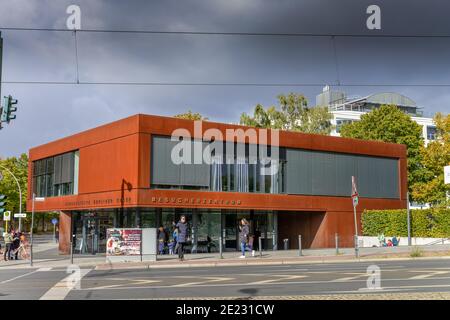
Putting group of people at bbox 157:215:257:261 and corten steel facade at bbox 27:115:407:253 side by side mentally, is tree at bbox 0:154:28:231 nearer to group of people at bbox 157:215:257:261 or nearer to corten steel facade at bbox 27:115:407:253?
corten steel facade at bbox 27:115:407:253

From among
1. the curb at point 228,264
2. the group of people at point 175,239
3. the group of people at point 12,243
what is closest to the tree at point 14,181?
the group of people at point 12,243

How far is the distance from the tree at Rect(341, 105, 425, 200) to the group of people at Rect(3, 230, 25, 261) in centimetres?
3806

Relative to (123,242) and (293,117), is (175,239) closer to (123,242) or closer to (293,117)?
(123,242)

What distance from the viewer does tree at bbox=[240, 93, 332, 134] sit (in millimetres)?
65938

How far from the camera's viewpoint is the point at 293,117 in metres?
68.1

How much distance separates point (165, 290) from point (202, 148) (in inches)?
774

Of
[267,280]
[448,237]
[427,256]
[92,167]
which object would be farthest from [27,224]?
[267,280]

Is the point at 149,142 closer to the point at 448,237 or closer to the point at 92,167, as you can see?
the point at 92,167

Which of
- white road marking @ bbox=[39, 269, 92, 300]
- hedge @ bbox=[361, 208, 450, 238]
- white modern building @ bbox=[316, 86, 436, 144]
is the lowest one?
white road marking @ bbox=[39, 269, 92, 300]

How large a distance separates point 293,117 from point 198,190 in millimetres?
36729

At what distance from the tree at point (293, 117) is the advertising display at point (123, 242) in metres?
39.0

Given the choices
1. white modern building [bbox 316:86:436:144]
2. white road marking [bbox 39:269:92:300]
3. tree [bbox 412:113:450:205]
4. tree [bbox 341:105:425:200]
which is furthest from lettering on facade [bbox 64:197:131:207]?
white modern building [bbox 316:86:436:144]

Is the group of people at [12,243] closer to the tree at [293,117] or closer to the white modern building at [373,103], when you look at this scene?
the tree at [293,117]

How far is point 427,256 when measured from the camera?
28.0m
